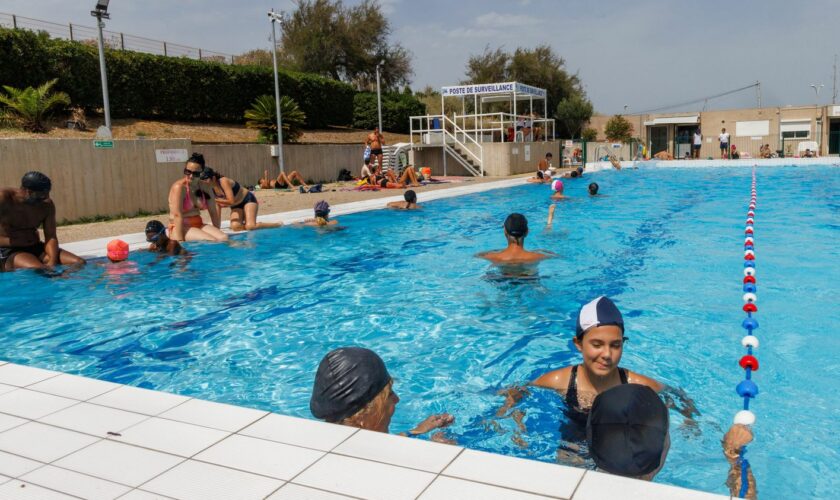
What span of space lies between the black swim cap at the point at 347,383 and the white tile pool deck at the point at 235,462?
0.47ft

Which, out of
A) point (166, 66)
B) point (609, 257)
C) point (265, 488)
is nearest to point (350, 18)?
point (166, 66)

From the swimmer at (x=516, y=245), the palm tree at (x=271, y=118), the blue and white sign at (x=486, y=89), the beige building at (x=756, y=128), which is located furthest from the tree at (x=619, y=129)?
the swimmer at (x=516, y=245)

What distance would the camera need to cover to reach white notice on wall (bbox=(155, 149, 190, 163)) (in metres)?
14.0

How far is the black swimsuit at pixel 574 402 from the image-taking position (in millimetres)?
3326

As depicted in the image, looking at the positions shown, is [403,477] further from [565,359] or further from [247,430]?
[565,359]

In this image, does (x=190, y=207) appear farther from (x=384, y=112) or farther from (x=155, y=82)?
(x=384, y=112)

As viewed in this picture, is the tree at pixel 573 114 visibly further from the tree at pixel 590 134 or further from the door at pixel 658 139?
the door at pixel 658 139

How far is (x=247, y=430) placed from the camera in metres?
2.91

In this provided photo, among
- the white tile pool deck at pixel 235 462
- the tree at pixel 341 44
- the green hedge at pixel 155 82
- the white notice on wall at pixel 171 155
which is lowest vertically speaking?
the white tile pool deck at pixel 235 462

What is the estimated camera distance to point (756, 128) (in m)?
41.3

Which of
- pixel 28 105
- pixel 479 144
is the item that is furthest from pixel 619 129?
pixel 28 105

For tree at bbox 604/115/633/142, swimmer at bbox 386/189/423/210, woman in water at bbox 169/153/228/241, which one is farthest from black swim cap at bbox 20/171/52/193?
tree at bbox 604/115/633/142

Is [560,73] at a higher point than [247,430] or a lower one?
higher

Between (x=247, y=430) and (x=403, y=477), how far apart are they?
917 millimetres
